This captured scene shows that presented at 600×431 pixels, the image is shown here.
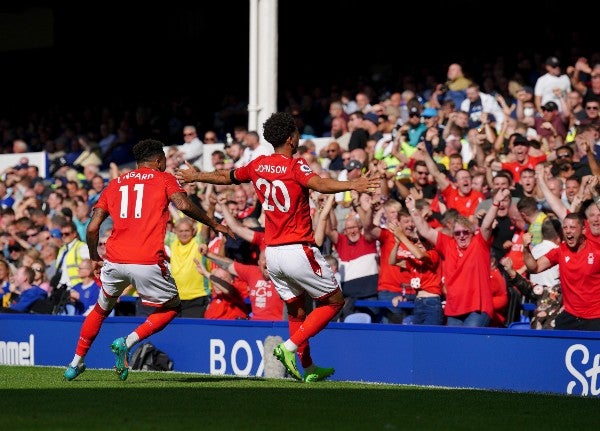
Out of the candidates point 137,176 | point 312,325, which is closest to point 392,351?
point 312,325

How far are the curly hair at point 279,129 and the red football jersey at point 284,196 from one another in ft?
0.47

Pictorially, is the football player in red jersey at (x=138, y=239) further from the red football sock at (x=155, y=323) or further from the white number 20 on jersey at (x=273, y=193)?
the white number 20 on jersey at (x=273, y=193)

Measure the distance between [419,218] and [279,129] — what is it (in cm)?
327

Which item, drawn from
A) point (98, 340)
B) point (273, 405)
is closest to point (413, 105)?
point (98, 340)

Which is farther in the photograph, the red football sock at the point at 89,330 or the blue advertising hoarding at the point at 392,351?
the blue advertising hoarding at the point at 392,351

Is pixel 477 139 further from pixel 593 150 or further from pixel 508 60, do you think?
pixel 508 60

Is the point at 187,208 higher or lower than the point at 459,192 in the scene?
lower

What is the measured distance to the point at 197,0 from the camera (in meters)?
32.2

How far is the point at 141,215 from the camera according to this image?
1089cm

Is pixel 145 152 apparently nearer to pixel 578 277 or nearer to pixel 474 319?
pixel 474 319

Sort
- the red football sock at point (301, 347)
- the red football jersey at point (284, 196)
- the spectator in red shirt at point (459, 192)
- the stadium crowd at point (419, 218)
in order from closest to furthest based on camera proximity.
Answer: the red football jersey at point (284, 196) < the red football sock at point (301, 347) < the stadium crowd at point (419, 218) < the spectator in red shirt at point (459, 192)

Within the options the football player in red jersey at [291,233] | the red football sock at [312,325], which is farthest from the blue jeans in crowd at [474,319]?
the red football sock at [312,325]

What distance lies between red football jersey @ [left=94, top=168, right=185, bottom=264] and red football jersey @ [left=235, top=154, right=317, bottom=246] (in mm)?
824

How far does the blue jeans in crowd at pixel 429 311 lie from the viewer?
43.5 ft
